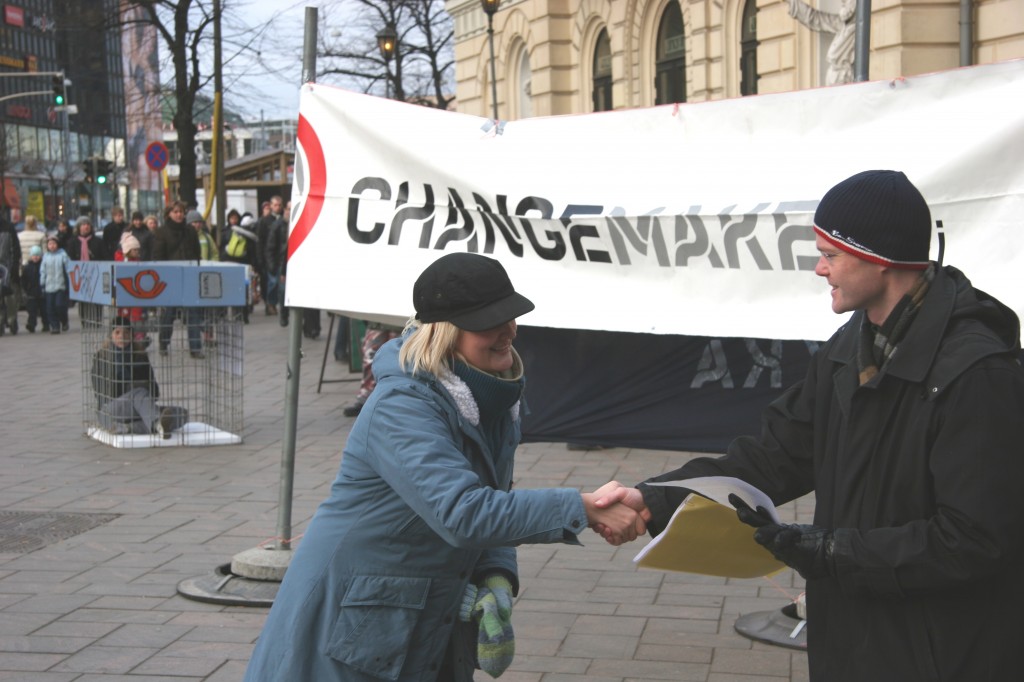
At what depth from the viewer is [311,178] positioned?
19.3ft

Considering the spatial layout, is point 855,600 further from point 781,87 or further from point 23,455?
point 781,87

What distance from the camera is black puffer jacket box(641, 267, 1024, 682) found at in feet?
8.04

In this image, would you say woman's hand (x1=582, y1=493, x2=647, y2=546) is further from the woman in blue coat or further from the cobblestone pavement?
the cobblestone pavement

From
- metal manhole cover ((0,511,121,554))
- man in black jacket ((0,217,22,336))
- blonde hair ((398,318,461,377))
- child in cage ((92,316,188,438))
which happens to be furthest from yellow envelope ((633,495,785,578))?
man in black jacket ((0,217,22,336))

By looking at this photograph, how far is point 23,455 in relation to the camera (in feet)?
34.1

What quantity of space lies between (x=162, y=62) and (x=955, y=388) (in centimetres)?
3034

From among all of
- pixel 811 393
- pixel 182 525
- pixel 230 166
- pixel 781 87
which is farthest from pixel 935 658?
pixel 230 166

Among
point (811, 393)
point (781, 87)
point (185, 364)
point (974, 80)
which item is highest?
point (781, 87)

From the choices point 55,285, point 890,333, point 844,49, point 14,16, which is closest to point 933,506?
point 890,333

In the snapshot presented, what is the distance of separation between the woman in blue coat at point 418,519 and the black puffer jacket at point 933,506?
0.61 meters

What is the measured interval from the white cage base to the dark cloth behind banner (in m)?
5.74

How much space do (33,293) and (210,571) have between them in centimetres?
1671

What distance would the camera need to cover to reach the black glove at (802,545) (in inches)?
102

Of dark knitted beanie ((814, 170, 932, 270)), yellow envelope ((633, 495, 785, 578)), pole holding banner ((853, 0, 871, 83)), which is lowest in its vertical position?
yellow envelope ((633, 495, 785, 578))
